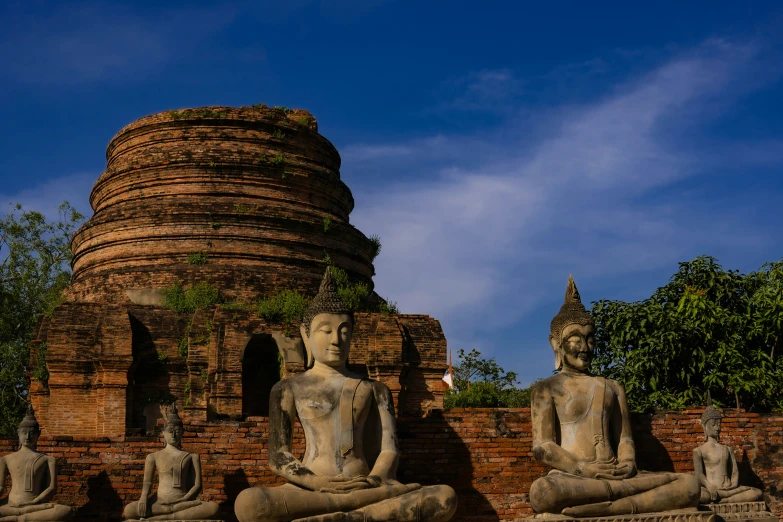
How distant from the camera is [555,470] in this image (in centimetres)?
848

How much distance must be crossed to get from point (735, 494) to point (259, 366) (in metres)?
9.03

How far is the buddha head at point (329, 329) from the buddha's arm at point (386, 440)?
0.41 m

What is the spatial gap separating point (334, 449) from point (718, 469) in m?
4.30

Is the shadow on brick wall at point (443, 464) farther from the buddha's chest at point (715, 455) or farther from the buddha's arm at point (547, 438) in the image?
the buddha's chest at point (715, 455)

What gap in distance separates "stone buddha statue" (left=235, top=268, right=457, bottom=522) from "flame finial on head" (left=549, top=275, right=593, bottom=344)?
185cm

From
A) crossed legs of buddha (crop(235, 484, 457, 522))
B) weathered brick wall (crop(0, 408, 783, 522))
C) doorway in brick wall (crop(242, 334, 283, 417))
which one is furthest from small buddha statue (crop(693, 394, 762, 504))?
doorway in brick wall (crop(242, 334, 283, 417))

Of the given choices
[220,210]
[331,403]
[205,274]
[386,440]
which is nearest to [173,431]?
[331,403]

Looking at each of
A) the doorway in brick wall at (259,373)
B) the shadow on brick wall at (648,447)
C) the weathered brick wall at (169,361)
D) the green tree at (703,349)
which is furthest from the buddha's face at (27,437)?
the green tree at (703,349)

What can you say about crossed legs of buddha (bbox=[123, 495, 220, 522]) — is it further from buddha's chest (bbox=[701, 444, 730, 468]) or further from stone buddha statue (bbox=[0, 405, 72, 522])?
buddha's chest (bbox=[701, 444, 730, 468])

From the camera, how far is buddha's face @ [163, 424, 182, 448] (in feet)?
30.8

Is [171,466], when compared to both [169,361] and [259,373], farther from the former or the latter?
[259,373]

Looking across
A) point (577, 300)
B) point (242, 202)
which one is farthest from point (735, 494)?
point (242, 202)

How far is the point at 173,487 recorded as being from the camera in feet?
29.9

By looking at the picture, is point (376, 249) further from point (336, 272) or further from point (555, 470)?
point (555, 470)
